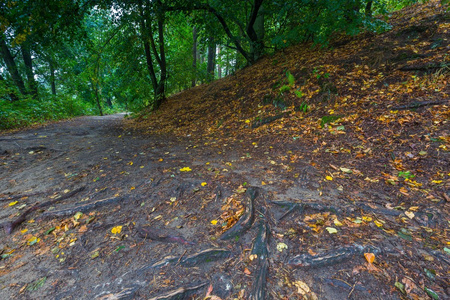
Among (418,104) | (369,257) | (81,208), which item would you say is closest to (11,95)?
(81,208)

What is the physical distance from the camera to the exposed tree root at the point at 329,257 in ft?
5.52

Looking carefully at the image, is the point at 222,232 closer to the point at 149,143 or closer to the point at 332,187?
the point at 332,187

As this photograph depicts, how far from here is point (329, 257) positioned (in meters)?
1.72

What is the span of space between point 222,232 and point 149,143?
432 cm

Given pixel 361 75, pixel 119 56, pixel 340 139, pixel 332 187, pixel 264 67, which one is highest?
pixel 119 56

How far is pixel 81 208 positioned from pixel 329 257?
3.01 m

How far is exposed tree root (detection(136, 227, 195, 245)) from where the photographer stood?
6.73ft

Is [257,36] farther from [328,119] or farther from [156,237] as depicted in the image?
[156,237]

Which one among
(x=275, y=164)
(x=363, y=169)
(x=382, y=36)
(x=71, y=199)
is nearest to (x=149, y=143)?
(x=71, y=199)

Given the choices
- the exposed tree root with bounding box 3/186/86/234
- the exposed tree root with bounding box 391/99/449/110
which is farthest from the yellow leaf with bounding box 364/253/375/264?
the exposed tree root with bounding box 3/186/86/234

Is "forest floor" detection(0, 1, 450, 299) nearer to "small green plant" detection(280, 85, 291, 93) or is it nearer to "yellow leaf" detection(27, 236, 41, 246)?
"yellow leaf" detection(27, 236, 41, 246)

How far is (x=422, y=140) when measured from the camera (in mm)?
3135

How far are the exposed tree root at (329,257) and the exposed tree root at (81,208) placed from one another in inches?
95.6

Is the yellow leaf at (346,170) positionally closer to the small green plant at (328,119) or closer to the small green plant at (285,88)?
the small green plant at (328,119)
